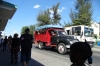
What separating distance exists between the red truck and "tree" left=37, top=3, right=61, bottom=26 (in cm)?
3886

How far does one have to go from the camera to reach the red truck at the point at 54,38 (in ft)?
47.8

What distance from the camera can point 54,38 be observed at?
53.6 ft

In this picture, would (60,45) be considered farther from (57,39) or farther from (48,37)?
(48,37)

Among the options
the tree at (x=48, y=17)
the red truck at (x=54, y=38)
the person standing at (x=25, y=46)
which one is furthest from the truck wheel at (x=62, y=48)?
the tree at (x=48, y=17)

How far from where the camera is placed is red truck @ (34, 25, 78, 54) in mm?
14555

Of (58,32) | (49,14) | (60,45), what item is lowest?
(60,45)

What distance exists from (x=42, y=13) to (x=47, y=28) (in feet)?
140

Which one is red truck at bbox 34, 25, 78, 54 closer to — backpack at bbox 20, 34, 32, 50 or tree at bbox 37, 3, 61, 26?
backpack at bbox 20, 34, 32, 50

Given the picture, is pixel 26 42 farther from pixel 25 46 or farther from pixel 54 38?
pixel 54 38

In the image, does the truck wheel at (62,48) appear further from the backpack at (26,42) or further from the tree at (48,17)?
the tree at (48,17)


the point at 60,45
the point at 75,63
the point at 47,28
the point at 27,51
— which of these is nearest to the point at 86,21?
the point at 47,28

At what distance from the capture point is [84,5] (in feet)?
169

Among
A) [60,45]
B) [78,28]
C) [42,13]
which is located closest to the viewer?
[60,45]

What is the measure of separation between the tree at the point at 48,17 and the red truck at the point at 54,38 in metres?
38.9
